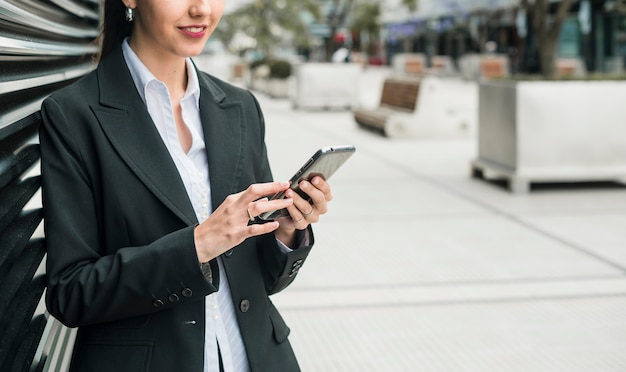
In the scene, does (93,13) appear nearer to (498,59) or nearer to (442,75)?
(498,59)

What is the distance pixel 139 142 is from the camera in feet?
5.95

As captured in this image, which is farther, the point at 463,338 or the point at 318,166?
the point at 463,338

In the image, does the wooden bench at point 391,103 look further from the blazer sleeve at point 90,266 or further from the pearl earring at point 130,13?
the blazer sleeve at point 90,266

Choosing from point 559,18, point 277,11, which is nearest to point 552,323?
point 559,18

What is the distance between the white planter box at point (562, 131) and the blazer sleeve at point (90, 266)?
743 cm

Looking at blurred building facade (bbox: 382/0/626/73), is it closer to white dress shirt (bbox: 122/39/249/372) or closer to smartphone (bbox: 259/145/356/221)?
white dress shirt (bbox: 122/39/249/372)

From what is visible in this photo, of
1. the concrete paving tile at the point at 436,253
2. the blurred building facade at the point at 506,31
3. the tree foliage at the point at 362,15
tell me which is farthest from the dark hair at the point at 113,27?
the tree foliage at the point at 362,15

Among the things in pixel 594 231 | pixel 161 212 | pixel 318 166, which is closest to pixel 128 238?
pixel 161 212

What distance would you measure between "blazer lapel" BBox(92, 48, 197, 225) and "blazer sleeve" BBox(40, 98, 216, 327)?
0.08 m

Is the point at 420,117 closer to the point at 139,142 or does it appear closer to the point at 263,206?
the point at 139,142

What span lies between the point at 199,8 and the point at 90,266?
53cm

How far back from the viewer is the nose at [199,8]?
183cm

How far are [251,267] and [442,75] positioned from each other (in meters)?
44.4

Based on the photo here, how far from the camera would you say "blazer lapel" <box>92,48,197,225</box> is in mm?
1786
